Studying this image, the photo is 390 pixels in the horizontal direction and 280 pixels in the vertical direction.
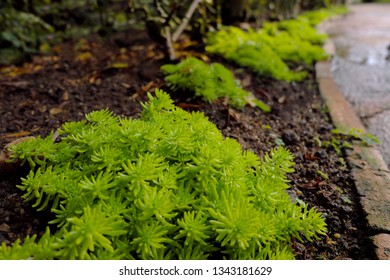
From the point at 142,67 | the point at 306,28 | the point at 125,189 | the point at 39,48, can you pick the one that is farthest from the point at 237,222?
the point at 306,28

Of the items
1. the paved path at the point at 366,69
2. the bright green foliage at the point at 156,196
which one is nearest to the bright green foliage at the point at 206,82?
the bright green foliage at the point at 156,196

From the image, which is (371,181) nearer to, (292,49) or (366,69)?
(292,49)

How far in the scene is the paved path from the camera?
340 centimetres

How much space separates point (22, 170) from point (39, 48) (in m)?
2.63

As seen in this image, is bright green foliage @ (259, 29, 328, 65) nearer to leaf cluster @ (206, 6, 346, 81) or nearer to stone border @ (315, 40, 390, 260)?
leaf cluster @ (206, 6, 346, 81)

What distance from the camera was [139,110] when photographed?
2.68 metres

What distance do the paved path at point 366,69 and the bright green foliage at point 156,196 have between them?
1650 millimetres

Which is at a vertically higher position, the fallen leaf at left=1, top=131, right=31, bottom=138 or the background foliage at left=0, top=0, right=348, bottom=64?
the background foliage at left=0, top=0, right=348, bottom=64

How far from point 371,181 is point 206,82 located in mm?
1362

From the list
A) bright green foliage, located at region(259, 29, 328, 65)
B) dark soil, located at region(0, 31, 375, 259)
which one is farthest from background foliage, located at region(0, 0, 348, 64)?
bright green foliage, located at region(259, 29, 328, 65)

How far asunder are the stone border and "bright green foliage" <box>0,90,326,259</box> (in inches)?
20.7

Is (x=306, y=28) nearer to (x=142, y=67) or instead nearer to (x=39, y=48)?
(x=142, y=67)

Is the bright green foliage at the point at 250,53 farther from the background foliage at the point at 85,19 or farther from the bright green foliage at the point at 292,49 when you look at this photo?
the background foliage at the point at 85,19
